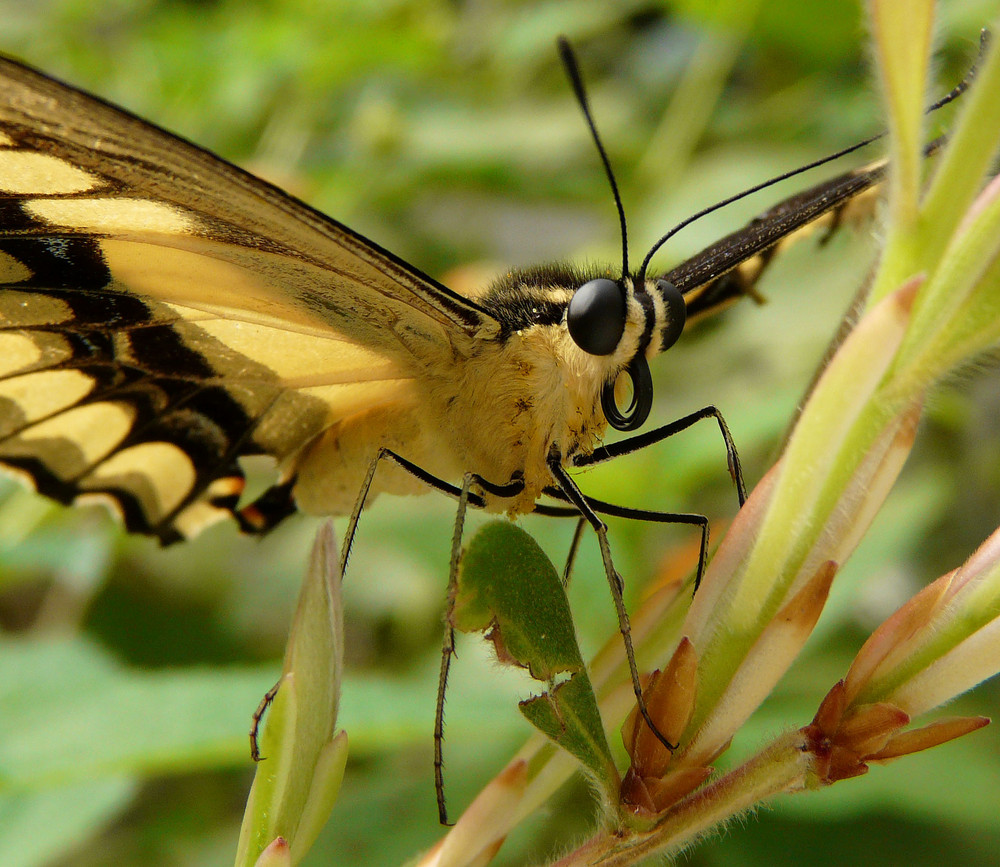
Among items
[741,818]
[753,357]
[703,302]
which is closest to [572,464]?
[703,302]

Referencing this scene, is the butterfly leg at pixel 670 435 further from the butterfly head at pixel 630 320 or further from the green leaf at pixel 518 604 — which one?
the green leaf at pixel 518 604

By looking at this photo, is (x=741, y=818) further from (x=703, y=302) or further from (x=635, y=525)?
(x=635, y=525)

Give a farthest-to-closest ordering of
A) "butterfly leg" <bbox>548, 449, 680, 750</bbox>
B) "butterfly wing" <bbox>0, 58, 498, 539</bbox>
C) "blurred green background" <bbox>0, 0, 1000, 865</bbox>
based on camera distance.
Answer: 1. "blurred green background" <bbox>0, 0, 1000, 865</bbox>
2. "butterfly wing" <bbox>0, 58, 498, 539</bbox>
3. "butterfly leg" <bbox>548, 449, 680, 750</bbox>

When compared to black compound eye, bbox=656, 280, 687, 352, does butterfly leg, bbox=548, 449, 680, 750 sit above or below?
below

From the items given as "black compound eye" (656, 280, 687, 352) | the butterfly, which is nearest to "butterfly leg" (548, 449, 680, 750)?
the butterfly

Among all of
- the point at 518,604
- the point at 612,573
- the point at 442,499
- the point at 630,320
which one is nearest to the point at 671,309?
the point at 630,320

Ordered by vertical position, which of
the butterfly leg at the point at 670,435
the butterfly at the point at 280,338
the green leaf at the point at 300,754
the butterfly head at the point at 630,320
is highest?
the butterfly at the point at 280,338

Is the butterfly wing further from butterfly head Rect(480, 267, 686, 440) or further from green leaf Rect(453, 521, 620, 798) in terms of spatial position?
green leaf Rect(453, 521, 620, 798)

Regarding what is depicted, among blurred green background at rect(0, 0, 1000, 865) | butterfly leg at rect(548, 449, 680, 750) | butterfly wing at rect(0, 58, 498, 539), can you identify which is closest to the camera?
butterfly leg at rect(548, 449, 680, 750)

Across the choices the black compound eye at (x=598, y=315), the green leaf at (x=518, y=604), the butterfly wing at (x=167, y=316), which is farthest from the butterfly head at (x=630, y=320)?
the green leaf at (x=518, y=604)
